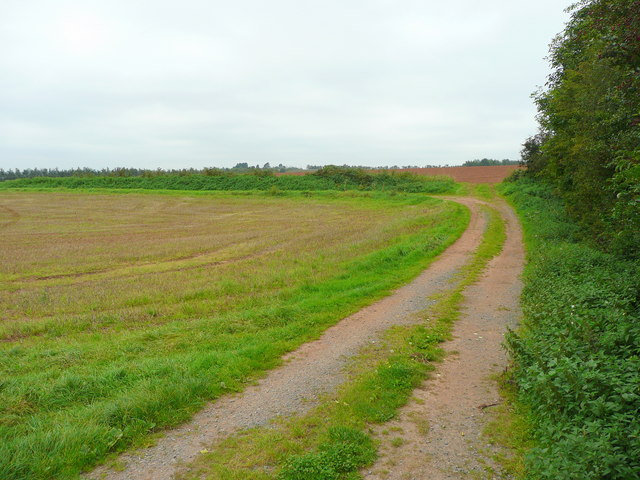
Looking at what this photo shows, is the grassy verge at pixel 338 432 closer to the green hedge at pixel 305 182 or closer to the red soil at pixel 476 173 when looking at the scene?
the green hedge at pixel 305 182

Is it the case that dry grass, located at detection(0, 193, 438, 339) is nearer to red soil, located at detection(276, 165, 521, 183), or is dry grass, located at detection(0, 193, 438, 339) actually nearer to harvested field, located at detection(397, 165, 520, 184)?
red soil, located at detection(276, 165, 521, 183)

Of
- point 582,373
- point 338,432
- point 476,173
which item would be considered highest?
point 476,173

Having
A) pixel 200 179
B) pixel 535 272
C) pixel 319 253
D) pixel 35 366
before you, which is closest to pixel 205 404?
pixel 35 366

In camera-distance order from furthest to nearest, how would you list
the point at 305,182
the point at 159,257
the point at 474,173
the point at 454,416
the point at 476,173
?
the point at 474,173 → the point at 476,173 → the point at 305,182 → the point at 159,257 → the point at 454,416

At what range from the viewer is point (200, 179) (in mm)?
69938

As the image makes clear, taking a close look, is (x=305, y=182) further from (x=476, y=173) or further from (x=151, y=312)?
(x=151, y=312)

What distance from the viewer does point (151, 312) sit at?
11.0 metres

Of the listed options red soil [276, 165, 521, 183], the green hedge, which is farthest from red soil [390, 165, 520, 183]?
the green hedge

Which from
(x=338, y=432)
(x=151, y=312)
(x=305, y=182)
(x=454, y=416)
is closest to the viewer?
(x=338, y=432)

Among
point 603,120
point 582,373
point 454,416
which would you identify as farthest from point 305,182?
point 582,373

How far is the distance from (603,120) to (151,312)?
1336 cm

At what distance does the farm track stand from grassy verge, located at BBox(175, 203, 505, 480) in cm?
25

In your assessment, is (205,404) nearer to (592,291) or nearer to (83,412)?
(83,412)

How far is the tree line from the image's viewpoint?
7945 mm
